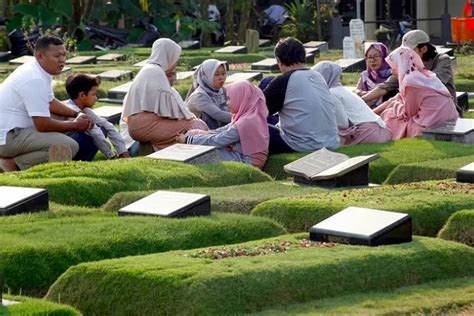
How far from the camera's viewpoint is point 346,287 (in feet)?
22.7

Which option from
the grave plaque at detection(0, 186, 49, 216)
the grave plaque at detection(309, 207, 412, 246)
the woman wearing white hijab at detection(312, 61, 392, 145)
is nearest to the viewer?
the grave plaque at detection(309, 207, 412, 246)

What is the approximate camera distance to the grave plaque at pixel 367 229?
7504mm

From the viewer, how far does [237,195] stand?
9.63 m

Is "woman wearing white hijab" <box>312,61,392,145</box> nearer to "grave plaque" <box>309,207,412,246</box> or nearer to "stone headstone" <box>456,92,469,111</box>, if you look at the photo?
"stone headstone" <box>456,92,469,111</box>

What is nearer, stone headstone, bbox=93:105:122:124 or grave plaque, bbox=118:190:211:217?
grave plaque, bbox=118:190:211:217

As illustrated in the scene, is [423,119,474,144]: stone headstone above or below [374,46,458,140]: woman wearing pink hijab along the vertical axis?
below

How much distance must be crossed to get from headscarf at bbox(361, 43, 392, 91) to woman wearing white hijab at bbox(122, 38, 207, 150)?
2470 millimetres

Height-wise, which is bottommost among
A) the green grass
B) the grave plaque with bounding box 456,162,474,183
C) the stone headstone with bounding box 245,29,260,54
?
the stone headstone with bounding box 245,29,260,54

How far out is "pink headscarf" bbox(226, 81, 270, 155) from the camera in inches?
458

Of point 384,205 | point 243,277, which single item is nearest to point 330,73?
point 384,205

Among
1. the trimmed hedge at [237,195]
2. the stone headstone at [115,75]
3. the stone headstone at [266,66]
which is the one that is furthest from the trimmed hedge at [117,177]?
the stone headstone at [266,66]

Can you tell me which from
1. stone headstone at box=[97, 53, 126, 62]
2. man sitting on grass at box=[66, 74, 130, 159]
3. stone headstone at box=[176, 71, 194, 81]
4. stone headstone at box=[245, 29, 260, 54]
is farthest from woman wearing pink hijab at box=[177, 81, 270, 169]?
stone headstone at box=[245, 29, 260, 54]

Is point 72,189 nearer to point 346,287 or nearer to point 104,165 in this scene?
point 104,165

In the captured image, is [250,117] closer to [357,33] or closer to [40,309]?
[40,309]
